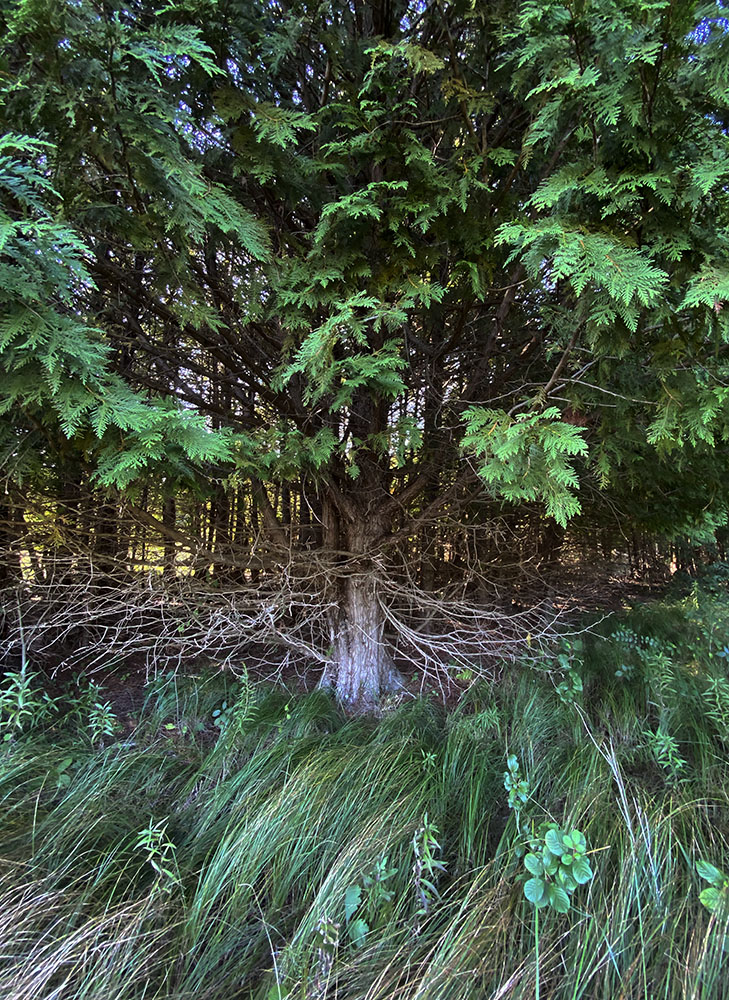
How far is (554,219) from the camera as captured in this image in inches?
60.6

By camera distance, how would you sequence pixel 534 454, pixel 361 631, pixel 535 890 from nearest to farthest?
pixel 535 890 → pixel 534 454 → pixel 361 631

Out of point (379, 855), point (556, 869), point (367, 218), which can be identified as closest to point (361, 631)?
point (379, 855)

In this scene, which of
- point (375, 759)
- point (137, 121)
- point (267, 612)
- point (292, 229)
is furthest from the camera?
point (267, 612)

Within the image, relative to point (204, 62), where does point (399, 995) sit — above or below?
below

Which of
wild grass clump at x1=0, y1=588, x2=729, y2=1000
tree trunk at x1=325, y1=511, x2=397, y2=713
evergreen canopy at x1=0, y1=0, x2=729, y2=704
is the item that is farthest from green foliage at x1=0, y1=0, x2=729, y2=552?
wild grass clump at x1=0, y1=588, x2=729, y2=1000

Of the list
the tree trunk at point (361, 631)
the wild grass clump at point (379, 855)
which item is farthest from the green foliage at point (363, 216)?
the wild grass clump at point (379, 855)

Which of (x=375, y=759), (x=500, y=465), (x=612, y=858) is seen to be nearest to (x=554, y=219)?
(x=500, y=465)

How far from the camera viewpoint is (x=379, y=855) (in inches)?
59.9

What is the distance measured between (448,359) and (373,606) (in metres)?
1.88

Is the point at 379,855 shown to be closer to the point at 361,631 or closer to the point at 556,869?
the point at 556,869

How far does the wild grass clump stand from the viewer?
1.22 meters

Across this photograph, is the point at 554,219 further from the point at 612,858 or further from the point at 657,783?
the point at 657,783

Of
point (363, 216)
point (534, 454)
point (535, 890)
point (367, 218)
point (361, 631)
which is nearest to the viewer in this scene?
point (535, 890)

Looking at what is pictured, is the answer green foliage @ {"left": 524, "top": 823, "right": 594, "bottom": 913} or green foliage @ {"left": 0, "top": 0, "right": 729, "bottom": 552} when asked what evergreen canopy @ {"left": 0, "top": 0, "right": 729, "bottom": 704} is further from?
green foliage @ {"left": 524, "top": 823, "right": 594, "bottom": 913}
